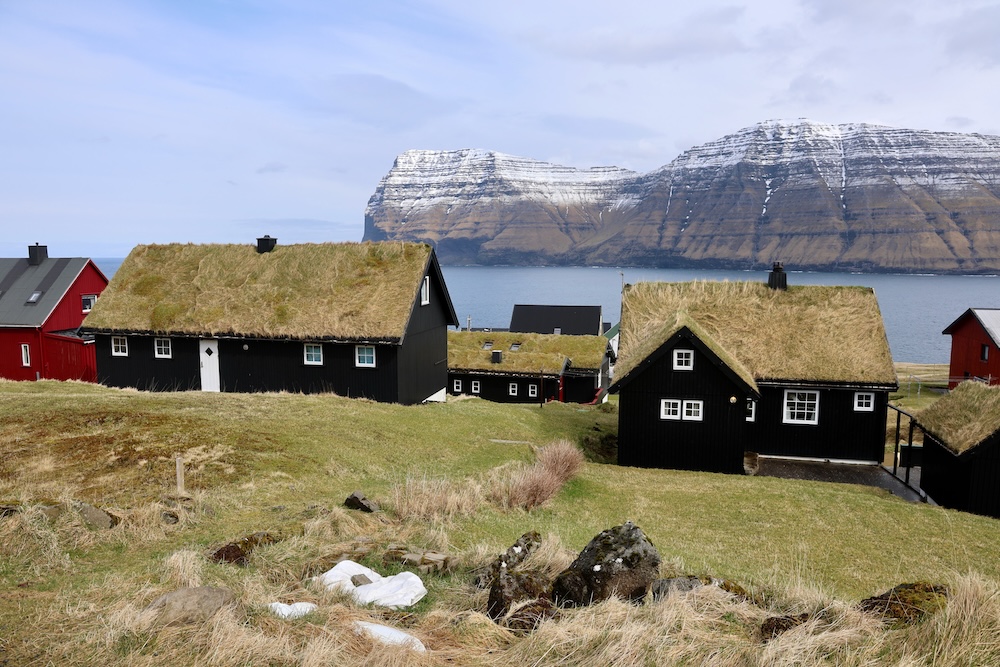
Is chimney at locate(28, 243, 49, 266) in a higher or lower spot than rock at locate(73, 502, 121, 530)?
higher

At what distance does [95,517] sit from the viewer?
36.8 feet

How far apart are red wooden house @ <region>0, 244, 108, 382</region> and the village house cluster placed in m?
0.14

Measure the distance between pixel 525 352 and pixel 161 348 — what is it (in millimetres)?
26861

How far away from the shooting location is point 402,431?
23.2 m

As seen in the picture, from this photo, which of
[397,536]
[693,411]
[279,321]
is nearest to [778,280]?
[693,411]

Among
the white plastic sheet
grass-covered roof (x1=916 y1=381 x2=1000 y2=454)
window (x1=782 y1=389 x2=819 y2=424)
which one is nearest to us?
the white plastic sheet

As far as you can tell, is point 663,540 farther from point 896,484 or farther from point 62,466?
point 896,484

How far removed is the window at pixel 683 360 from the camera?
25.0 metres

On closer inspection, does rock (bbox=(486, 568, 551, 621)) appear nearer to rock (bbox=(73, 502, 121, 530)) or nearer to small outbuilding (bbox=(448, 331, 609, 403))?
rock (bbox=(73, 502, 121, 530))

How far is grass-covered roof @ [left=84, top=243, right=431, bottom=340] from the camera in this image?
30188mm

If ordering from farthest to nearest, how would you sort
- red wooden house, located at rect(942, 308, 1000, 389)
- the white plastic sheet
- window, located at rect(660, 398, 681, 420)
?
1. red wooden house, located at rect(942, 308, 1000, 389)
2. window, located at rect(660, 398, 681, 420)
3. the white plastic sheet

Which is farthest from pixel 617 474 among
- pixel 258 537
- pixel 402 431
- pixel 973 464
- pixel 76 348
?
pixel 76 348

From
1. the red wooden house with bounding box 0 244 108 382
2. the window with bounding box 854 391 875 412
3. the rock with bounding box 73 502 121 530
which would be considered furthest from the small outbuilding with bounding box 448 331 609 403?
the rock with bounding box 73 502 121 530

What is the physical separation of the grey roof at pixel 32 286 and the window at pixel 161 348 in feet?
44.8
